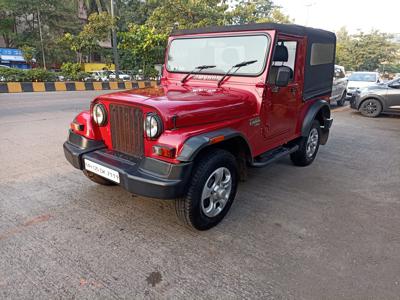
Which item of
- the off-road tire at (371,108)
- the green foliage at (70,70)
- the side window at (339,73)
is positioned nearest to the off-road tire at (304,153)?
the off-road tire at (371,108)

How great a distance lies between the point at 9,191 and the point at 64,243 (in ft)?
5.01

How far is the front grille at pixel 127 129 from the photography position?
2969 mm

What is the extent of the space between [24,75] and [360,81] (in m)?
15.4

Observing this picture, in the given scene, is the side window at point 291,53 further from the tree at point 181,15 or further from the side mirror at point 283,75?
the tree at point 181,15

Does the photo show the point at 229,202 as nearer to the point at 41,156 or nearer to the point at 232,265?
the point at 232,265

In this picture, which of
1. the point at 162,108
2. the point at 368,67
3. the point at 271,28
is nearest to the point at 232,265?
the point at 162,108

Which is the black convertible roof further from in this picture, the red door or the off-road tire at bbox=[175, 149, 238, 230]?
the off-road tire at bbox=[175, 149, 238, 230]

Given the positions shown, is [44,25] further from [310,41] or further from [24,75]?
[310,41]

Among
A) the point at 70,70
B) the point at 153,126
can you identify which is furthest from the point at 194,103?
the point at 70,70

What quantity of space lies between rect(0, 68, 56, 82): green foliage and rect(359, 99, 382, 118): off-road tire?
1374cm

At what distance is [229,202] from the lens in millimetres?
3301

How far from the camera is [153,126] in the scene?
2781mm

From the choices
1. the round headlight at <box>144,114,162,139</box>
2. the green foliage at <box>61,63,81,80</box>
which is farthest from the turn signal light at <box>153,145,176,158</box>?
the green foliage at <box>61,63,81,80</box>

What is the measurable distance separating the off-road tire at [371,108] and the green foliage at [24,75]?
13.7m
